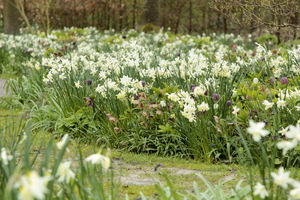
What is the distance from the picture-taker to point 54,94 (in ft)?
19.3

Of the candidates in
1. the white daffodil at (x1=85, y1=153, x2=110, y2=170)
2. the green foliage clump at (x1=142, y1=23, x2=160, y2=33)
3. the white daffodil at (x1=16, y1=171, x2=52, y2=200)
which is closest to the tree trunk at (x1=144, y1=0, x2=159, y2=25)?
the green foliage clump at (x1=142, y1=23, x2=160, y2=33)

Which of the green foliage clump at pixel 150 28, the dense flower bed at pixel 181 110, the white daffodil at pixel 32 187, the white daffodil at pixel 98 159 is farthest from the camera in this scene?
the green foliage clump at pixel 150 28

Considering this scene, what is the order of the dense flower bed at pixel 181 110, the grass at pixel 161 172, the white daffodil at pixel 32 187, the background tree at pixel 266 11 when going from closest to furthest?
1. the white daffodil at pixel 32 187
2. the grass at pixel 161 172
3. the dense flower bed at pixel 181 110
4. the background tree at pixel 266 11

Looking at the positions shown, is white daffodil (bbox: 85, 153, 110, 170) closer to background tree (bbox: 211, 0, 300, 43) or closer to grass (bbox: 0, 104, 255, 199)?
grass (bbox: 0, 104, 255, 199)

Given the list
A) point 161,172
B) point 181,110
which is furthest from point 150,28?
point 161,172

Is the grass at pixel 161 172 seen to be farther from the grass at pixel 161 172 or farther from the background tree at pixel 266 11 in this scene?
the background tree at pixel 266 11

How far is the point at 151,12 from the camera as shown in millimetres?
16219

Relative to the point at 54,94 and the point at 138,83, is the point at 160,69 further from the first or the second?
the point at 54,94

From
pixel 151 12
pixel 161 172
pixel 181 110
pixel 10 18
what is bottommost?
pixel 161 172

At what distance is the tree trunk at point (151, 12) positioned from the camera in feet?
52.5

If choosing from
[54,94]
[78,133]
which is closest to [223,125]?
[78,133]

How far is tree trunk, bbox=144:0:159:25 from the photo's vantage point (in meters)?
16.0

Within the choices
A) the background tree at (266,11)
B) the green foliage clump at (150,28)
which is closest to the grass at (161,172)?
the background tree at (266,11)

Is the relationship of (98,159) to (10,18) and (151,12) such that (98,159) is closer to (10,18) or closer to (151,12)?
A: (151,12)
